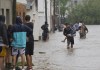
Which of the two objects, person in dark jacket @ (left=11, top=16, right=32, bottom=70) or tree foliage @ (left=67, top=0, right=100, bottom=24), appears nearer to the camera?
person in dark jacket @ (left=11, top=16, right=32, bottom=70)

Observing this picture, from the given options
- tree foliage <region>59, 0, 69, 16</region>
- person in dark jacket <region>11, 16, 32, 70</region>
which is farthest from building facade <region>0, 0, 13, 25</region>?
tree foliage <region>59, 0, 69, 16</region>

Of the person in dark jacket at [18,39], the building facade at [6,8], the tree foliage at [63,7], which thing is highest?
the tree foliage at [63,7]

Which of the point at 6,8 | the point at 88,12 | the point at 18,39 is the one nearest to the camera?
the point at 18,39

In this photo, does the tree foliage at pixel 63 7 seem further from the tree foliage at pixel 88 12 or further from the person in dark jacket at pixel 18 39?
the person in dark jacket at pixel 18 39

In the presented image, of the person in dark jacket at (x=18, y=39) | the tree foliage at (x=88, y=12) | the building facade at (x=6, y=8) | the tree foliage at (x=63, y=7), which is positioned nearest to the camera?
the person in dark jacket at (x=18, y=39)

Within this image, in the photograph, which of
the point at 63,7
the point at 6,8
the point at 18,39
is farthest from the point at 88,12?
the point at 18,39

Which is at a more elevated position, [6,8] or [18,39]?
[6,8]

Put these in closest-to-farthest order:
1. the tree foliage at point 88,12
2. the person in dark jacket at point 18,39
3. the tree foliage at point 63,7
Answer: the person in dark jacket at point 18,39
the tree foliage at point 63,7
the tree foliage at point 88,12

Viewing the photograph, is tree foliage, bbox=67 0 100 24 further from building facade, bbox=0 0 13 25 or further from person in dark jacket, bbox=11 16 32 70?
person in dark jacket, bbox=11 16 32 70

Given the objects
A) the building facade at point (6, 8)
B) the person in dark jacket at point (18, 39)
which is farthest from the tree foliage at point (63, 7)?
the person in dark jacket at point (18, 39)

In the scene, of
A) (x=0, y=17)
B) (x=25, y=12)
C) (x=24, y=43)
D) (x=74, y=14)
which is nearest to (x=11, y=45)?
(x=24, y=43)

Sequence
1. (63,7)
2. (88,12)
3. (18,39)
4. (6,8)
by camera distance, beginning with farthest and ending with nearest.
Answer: (88,12) < (63,7) < (6,8) < (18,39)

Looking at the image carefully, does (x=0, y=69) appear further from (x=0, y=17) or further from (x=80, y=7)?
(x=80, y=7)

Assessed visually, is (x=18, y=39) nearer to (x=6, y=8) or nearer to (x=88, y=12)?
(x=6, y=8)
